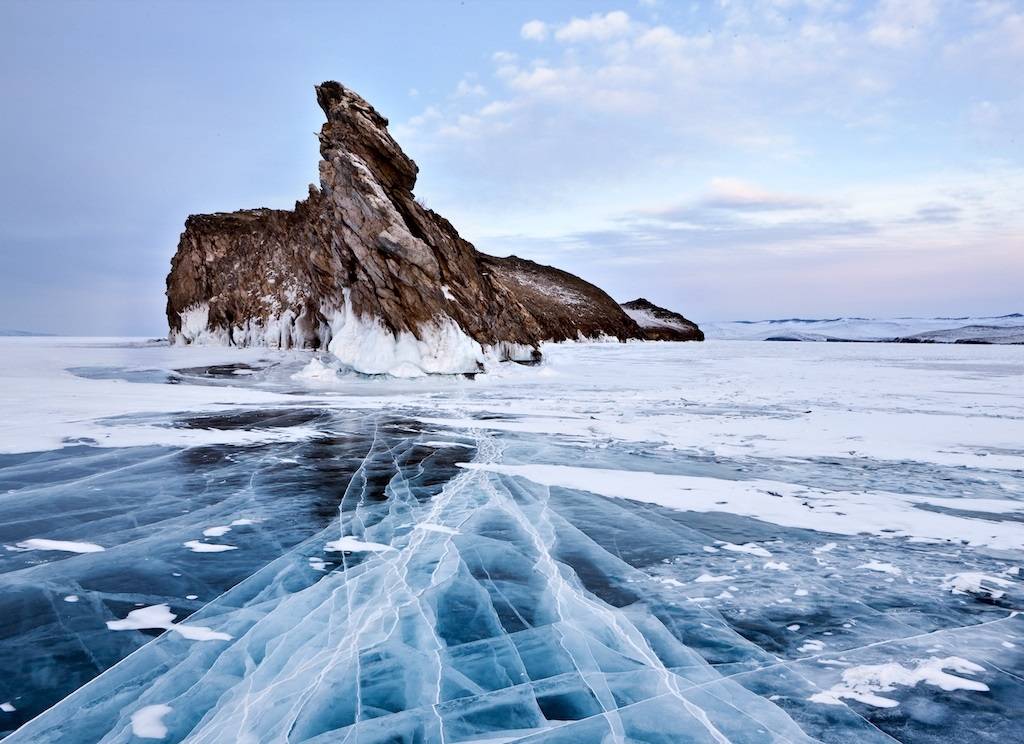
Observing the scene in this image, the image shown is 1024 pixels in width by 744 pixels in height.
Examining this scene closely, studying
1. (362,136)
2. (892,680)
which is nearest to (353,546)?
(892,680)

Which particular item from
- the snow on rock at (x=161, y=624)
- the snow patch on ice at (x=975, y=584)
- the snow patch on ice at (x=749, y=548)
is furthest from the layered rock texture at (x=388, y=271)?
the snow patch on ice at (x=975, y=584)

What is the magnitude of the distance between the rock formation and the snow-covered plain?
12369cm

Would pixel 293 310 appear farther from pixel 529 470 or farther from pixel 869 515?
pixel 869 515

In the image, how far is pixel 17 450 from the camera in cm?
789

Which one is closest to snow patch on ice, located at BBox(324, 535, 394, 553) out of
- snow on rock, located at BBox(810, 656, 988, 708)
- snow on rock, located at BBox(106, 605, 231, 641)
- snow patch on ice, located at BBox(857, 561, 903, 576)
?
snow on rock, located at BBox(106, 605, 231, 641)

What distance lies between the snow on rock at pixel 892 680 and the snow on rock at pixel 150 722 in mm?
2785

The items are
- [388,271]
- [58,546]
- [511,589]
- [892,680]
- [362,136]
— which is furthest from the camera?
[362,136]

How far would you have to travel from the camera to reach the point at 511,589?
149 inches

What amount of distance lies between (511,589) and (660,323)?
14739 cm

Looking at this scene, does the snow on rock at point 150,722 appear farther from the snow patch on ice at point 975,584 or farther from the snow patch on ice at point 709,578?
the snow patch on ice at point 975,584

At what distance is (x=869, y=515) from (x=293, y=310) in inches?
1636

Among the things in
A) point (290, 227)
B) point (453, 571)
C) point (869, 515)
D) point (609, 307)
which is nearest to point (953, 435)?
point (869, 515)

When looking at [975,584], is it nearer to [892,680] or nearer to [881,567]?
[881,567]

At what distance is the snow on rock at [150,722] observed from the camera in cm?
235
